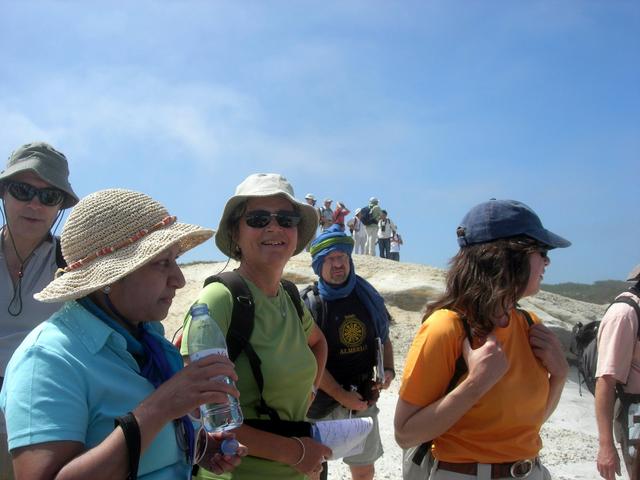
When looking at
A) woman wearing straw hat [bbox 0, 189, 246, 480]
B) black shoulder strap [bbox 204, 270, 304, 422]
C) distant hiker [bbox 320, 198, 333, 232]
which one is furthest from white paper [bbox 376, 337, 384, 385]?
distant hiker [bbox 320, 198, 333, 232]

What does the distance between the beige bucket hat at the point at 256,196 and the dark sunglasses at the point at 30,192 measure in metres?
1.07

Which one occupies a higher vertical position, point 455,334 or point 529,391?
point 455,334

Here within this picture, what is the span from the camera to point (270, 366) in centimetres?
270

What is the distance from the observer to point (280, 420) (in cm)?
271

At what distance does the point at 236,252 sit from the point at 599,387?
271 cm

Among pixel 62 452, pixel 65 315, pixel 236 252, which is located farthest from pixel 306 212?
pixel 62 452

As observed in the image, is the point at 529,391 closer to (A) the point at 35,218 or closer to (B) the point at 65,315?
(B) the point at 65,315

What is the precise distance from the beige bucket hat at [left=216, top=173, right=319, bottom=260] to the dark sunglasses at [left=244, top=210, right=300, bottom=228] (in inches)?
3.7

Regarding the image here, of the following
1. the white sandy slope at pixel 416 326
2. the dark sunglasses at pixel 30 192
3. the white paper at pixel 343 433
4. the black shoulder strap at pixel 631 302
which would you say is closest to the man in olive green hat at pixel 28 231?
the dark sunglasses at pixel 30 192

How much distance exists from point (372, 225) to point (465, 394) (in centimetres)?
1970

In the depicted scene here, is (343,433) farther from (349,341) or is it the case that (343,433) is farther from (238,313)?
(349,341)

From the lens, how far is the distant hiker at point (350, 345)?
496 centimetres

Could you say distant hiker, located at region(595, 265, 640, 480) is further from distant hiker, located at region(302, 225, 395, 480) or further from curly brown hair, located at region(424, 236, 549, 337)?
distant hiker, located at region(302, 225, 395, 480)

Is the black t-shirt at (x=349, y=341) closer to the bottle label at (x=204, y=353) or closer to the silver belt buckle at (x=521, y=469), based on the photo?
the silver belt buckle at (x=521, y=469)
